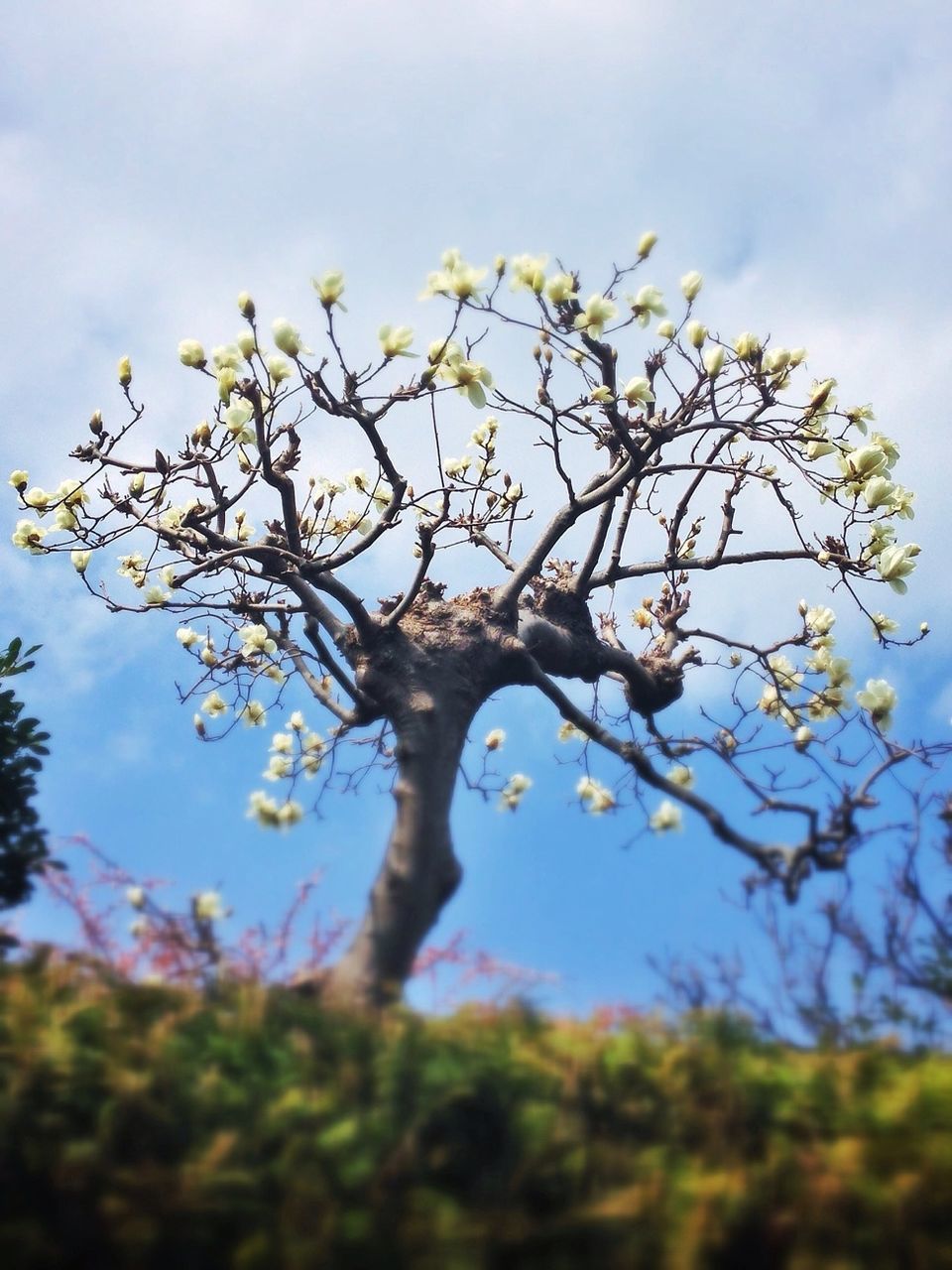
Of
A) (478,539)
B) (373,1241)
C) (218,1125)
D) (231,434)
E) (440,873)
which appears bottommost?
(373,1241)

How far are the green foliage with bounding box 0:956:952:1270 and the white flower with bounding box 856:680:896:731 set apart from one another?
84.9 inches

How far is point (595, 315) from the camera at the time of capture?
12.7ft

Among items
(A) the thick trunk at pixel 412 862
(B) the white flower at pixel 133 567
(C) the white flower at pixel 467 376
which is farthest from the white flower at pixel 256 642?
(C) the white flower at pixel 467 376

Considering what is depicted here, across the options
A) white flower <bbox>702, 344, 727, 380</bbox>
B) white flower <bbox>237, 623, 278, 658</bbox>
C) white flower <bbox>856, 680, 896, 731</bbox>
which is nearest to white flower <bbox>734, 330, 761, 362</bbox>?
white flower <bbox>702, 344, 727, 380</bbox>

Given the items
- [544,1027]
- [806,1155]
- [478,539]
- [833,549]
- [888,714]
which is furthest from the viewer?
[478,539]

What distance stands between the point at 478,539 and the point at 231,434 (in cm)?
170

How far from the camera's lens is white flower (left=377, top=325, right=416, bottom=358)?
3.49 metres

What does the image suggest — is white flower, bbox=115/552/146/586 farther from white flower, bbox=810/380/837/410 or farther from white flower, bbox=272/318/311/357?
white flower, bbox=810/380/837/410

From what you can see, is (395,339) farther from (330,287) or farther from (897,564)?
(897,564)

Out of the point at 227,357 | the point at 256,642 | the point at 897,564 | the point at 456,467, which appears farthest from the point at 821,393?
the point at 256,642

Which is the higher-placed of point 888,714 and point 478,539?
point 478,539

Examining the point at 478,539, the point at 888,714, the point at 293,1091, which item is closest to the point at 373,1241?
the point at 293,1091

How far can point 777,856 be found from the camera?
338cm

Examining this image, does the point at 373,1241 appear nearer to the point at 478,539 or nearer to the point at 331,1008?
the point at 331,1008
